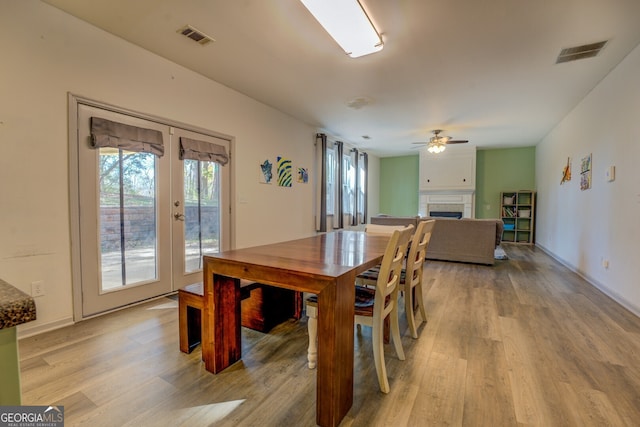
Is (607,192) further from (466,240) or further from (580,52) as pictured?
(466,240)

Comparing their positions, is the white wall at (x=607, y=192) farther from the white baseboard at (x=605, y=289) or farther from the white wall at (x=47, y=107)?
the white wall at (x=47, y=107)

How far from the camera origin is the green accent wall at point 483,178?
762 centimetres

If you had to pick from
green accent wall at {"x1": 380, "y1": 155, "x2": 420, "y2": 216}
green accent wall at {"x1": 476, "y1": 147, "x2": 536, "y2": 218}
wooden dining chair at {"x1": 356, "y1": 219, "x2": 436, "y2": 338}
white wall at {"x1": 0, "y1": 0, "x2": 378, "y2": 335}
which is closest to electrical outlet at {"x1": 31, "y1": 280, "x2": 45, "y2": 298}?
white wall at {"x1": 0, "y1": 0, "x2": 378, "y2": 335}

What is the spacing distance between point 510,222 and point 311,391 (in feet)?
25.4

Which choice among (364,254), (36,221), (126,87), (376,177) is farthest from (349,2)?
(376,177)

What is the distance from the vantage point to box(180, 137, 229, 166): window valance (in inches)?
129

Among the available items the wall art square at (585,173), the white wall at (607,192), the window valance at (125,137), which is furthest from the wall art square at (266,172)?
the wall art square at (585,173)

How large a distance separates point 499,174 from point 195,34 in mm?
7949

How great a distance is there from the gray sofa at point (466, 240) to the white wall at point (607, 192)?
1065mm

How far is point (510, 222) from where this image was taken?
24.7 ft

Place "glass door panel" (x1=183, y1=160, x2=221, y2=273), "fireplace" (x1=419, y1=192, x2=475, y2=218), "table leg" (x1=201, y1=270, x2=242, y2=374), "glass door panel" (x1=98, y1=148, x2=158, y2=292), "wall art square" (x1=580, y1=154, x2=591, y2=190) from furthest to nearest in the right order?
"fireplace" (x1=419, y1=192, x2=475, y2=218) < "wall art square" (x1=580, y1=154, x2=591, y2=190) < "glass door panel" (x1=183, y1=160, x2=221, y2=273) < "glass door panel" (x1=98, y1=148, x2=158, y2=292) < "table leg" (x1=201, y1=270, x2=242, y2=374)

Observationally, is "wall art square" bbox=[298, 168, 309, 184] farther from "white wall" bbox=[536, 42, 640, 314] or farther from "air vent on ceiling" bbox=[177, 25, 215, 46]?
"white wall" bbox=[536, 42, 640, 314]

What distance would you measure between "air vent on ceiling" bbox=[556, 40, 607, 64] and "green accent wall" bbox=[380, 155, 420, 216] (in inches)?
225

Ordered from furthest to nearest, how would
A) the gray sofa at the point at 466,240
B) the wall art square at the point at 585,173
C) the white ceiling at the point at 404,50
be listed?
1. the gray sofa at the point at 466,240
2. the wall art square at the point at 585,173
3. the white ceiling at the point at 404,50
